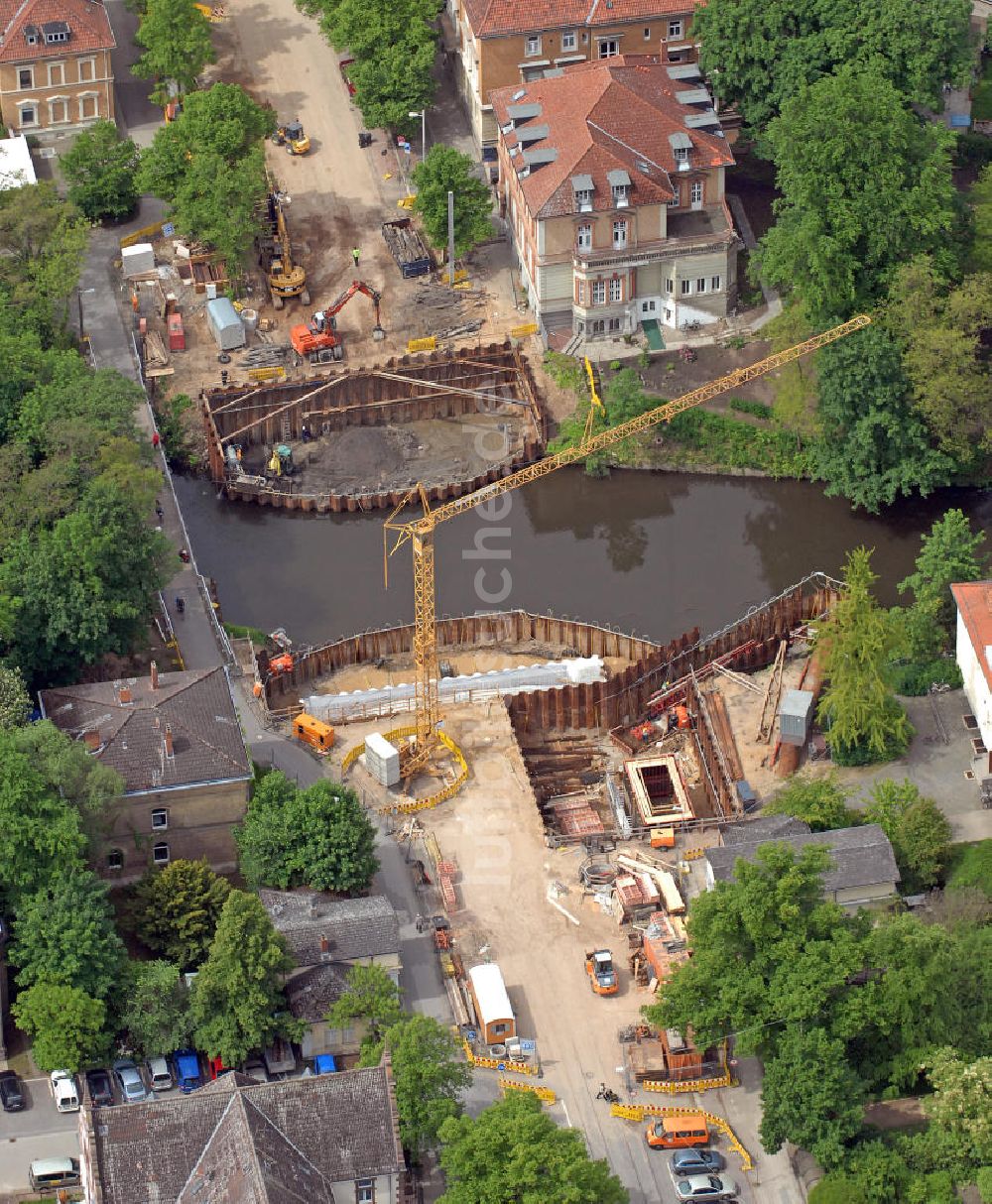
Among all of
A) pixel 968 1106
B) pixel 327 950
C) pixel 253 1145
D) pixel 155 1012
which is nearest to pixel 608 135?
pixel 327 950

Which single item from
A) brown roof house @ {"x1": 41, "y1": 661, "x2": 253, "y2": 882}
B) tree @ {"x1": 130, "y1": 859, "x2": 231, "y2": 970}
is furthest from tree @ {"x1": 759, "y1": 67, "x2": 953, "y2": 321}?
tree @ {"x1": 130, "y1": 859, "x2": 231, "y2": 970}

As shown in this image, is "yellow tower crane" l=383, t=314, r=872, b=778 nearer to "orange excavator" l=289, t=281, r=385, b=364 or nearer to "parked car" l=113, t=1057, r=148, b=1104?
"orange excavator" l=289, t=281, r=385, b=364

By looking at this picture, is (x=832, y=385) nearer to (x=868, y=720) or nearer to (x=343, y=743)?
(x=868, y=720)

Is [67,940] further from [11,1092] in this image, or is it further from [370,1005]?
[370,1005]

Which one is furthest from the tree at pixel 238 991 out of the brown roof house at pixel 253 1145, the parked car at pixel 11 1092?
the parked car at pixel 11 1092

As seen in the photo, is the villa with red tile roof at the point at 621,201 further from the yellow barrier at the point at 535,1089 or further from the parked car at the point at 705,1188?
the parked car at the point at 705,1188

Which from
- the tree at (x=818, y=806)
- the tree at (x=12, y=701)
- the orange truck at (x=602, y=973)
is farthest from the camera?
the tree at (x=818, y=806)

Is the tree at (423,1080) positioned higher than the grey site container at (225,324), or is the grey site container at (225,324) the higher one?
the grey site container at (225,324)
